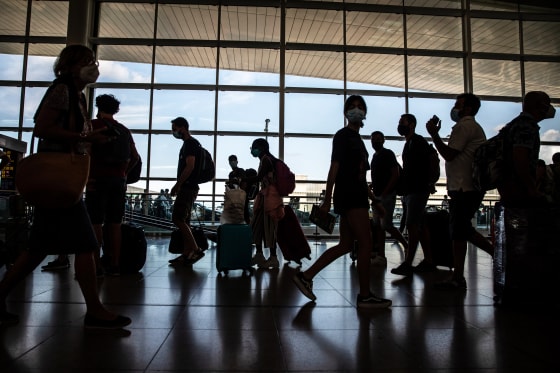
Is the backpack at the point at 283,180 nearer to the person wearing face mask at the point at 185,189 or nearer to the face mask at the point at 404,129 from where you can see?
the person wearing face mask at the point at 185,189

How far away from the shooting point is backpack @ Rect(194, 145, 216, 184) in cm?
489

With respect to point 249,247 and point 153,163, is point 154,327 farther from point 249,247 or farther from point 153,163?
point 153,163

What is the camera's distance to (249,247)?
4.38 metres

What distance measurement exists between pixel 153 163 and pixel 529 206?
381 inches

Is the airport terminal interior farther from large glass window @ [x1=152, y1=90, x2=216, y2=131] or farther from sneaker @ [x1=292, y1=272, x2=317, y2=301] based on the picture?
sneaker @ [x1=292, y1=272, x2=317, y2=301]

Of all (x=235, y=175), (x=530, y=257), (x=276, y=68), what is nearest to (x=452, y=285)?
(x=530, y=257)

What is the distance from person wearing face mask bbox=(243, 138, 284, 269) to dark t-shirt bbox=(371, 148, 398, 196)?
128cm

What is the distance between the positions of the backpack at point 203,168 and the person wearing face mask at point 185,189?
0.05 m

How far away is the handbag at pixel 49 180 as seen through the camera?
2.11 metres

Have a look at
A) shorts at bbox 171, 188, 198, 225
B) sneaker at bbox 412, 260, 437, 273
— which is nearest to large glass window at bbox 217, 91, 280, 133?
shorts at bbox 171, 188, 198, 225

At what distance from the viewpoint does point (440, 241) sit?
189 inches

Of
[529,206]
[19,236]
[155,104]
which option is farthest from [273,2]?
[529,206]

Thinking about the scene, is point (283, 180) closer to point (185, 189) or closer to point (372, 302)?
point (185, 189)

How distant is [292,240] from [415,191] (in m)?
1.53
